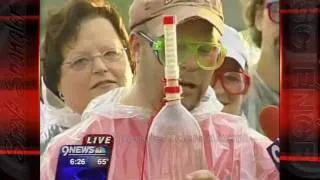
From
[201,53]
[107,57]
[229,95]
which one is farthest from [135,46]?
[229,95]

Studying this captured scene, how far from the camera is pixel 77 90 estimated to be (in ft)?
5.23

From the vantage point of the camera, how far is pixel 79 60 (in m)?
1.58

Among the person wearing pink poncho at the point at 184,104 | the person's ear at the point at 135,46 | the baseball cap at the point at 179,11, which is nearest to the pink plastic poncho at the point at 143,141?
the person wearing pink poncho at the point at 184,104

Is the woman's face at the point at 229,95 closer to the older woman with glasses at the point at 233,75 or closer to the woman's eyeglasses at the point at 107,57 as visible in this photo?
the older woman with glasses at the point at 233,75

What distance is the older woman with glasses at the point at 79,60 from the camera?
5.18ft

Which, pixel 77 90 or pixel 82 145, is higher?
pixel 77 90

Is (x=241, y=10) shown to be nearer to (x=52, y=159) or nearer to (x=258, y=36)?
(x=258, y=36)

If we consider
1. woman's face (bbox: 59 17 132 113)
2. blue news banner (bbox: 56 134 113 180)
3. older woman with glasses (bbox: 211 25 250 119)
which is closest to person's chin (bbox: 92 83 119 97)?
woman's face (bbox: 59 17 132 113)

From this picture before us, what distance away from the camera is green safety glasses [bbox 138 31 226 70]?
154cm

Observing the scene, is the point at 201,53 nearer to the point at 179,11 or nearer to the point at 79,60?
the point at 179,11

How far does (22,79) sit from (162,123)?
1.39 feet

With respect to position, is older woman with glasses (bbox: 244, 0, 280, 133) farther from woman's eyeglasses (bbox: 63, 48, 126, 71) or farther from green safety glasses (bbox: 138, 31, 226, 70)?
woman's eyeglasses (bbox: 63, 48, 126, 71)

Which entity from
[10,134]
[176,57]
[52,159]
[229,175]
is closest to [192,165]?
[229,175]

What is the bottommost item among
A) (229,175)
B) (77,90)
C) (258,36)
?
(229,175)
